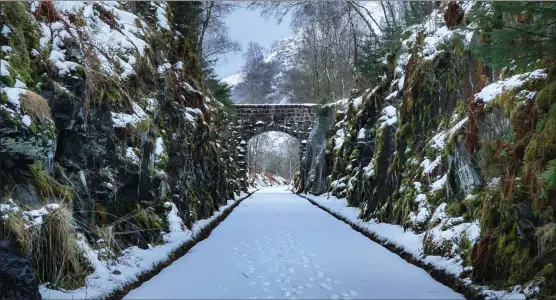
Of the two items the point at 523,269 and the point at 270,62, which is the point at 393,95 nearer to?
the point at 523,269

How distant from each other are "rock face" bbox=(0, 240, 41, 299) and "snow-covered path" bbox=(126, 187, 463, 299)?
3.38 ft

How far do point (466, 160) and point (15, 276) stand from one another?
4780 millimetres

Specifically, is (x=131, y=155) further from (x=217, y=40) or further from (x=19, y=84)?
(x=217, y=40)

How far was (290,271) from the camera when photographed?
5691 millimetres

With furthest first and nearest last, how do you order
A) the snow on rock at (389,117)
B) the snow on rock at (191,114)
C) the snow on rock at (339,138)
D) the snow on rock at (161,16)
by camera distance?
the snow on rock at (339,138) → the snow on rock at (389,117) → the snow on rock at (191,114) → the snow on rock at (161,16)

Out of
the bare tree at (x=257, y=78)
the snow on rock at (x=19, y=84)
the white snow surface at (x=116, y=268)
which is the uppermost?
the bare tree at (x=257, y=78)

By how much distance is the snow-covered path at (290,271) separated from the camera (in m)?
4.63

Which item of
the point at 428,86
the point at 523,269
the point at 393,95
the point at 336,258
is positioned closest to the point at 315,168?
the point at 393,95

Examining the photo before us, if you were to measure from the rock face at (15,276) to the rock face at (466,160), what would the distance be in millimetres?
3649

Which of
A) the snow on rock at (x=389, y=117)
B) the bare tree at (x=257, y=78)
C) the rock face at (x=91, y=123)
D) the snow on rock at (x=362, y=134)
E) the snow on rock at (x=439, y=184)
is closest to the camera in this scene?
the rock face at (x=91, y=123)

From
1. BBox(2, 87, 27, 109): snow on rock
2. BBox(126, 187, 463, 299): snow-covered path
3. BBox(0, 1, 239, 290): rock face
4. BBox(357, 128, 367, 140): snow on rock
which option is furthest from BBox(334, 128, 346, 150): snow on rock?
BBox(2, 87, 27, 109): snow on rock

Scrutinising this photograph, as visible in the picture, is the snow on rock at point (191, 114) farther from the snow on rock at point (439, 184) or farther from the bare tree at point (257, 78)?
Answer: the bare tree at point (257, 78)

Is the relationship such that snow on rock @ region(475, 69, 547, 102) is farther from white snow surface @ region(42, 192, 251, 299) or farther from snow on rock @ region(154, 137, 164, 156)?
snow on rock @ region(154, 137, 164, 156)

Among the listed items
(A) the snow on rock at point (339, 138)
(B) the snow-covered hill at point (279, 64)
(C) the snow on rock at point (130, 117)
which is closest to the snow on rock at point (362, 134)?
(A) the snow on rock at point (339, 138)
